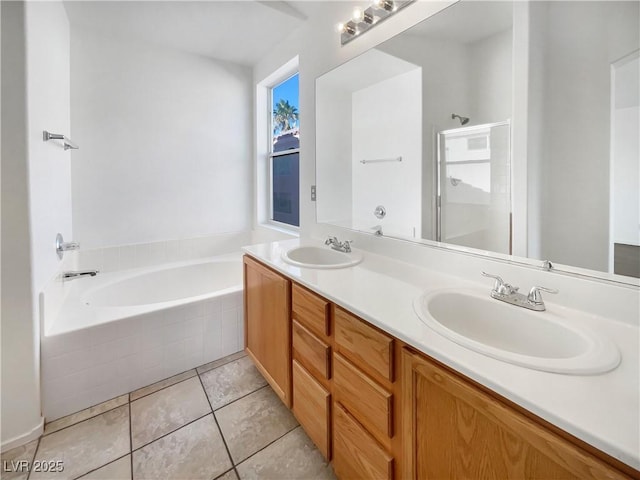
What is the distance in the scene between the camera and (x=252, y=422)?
1.52 metres

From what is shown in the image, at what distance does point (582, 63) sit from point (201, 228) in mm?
2922

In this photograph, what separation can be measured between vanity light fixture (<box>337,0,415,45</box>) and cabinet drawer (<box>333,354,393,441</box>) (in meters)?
1.72

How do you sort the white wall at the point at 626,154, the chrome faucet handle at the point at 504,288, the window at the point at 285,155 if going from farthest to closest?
the window at the point at 285,155 → the chrome faucet handle at the point at 504,288 → the white wall at the point at 626,154

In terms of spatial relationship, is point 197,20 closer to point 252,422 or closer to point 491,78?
point 491,78

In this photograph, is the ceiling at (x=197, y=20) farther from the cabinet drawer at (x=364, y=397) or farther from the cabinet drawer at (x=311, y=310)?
the cabinet drawer at (x=364, y=397)

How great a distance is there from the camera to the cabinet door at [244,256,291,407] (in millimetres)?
1425

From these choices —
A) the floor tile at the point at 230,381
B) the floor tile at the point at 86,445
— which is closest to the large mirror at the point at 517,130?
the floor tile at the point at 230,381

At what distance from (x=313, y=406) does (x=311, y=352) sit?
9.2 inches

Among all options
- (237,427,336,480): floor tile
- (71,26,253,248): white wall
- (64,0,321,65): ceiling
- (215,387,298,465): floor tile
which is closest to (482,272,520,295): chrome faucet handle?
(237,427,336,480): floor tile

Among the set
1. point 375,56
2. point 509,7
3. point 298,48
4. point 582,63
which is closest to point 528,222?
point 582,63

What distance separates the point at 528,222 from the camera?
106 cm

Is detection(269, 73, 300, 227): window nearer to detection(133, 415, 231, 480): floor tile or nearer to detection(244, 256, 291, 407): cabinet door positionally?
detection(244, 256, 291, 407): cabinet door

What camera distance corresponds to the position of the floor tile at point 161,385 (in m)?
1.74

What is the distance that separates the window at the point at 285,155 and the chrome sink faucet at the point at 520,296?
1.98 m
